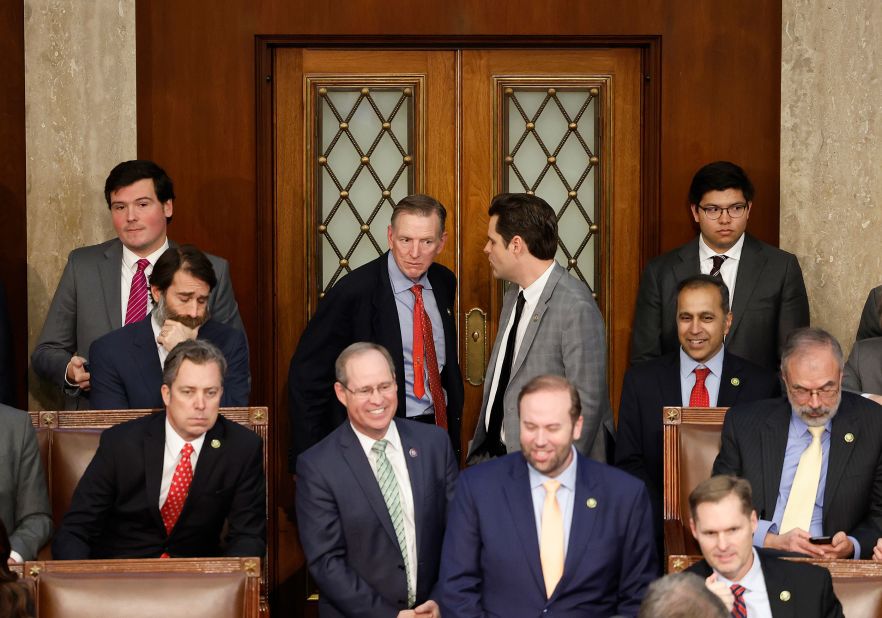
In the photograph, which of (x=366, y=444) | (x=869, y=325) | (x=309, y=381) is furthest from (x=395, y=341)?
(x=869, y=325)

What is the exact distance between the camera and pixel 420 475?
4.10 m

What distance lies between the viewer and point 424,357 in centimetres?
508

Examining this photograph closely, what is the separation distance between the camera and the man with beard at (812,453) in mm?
4117

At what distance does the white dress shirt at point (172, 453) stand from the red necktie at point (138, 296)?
1127 mm

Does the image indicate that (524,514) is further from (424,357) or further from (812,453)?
(424,357)

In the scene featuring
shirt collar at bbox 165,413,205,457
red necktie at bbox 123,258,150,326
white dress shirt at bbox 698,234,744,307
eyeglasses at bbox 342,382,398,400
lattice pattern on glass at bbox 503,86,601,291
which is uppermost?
lattice pattern on glass at bbox 503,86,601,291

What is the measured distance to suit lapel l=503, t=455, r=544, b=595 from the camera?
3734 millimetres

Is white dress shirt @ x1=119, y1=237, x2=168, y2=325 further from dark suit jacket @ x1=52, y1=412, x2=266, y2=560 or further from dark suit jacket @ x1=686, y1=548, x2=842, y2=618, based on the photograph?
dark suit jacket @ x1=686, y1=548, x2=842, y2=618

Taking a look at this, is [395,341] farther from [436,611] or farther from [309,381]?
[436,611]

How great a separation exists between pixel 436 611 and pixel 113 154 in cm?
273

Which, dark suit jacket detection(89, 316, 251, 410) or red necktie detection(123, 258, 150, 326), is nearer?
dark suit jacket detection(89, 316, 251, 410)

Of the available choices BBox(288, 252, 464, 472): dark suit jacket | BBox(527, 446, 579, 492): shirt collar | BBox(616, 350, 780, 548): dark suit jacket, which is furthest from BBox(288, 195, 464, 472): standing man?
BBox(527, 446, 579, 492): shirt collar

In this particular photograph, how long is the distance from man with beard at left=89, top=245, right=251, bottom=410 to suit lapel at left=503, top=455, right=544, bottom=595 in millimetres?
1347

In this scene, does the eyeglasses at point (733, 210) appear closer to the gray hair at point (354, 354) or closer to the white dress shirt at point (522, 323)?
the white dress shirt at point (522, 323)
